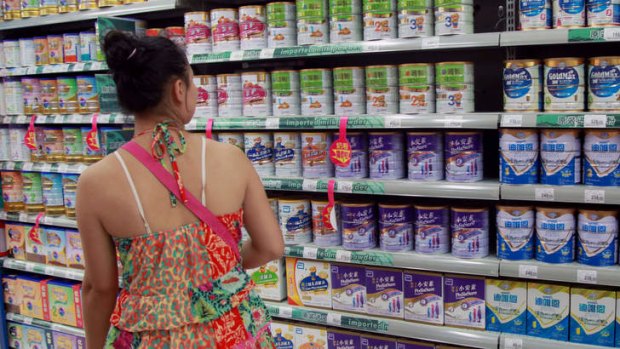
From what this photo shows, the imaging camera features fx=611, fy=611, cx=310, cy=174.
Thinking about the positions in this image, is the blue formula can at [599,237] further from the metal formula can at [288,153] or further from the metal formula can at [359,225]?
the metal formula can at [288,153]

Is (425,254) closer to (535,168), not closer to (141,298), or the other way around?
(535,168)

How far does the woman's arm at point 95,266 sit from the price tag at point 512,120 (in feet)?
5.32

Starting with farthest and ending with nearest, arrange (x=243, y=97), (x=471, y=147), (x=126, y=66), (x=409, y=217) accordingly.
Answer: (x=243, y=97), (x=409, y=217), (x=471, y=147), (x=126, y=66)

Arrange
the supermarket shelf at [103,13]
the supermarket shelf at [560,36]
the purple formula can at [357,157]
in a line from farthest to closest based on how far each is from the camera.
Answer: the supermarket shelf at [103,13], the purple formula can at [357,157], the supermarket shelf at [560,36]

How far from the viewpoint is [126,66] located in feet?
4.95

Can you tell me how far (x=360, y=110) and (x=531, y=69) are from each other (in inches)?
30.3

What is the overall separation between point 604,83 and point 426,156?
2.52 ft

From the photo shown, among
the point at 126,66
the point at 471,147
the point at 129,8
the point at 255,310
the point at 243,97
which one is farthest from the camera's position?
the point at 129,8

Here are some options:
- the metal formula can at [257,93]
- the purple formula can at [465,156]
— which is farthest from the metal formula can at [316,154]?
the purple formula can at [465,156]

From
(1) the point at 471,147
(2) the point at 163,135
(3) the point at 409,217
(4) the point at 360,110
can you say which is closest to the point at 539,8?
(1) the point at 471,147

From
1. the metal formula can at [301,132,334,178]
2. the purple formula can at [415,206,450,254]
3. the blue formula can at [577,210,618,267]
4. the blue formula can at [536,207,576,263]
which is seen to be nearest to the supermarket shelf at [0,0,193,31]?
the metal formula can at [301,132,334,178]

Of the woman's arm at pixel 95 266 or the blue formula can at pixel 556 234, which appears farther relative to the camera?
the blue formula can at pixel 556 234

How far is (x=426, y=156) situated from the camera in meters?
2.72

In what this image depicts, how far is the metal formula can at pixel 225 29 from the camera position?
309 centimetres
